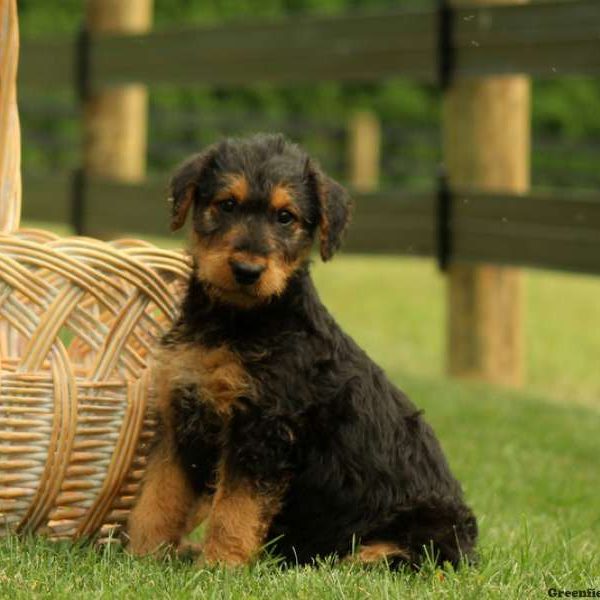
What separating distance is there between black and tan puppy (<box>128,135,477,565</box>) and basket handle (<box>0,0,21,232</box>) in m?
0.85

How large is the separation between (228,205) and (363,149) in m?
→ 16.8

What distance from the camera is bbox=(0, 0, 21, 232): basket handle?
4977mm

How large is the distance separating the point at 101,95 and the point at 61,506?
6975 mm

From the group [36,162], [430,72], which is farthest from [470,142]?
[36,162]

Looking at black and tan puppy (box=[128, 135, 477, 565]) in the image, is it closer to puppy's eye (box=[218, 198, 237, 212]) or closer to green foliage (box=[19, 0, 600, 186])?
puppy's eye (box=[218, 198, 237, 212])

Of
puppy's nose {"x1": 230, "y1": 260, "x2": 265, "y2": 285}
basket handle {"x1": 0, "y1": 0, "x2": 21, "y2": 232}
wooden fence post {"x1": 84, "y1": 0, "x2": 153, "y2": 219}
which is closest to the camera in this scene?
puppy's nose {"x1": 230, "y1": 260, "x2": 265, "y2": 285}

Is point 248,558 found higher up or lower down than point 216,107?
lower down

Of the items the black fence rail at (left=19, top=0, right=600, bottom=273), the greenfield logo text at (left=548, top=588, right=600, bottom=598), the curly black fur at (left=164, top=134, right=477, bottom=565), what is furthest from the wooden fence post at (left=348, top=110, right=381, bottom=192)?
the greenfield logo text at (left=548, top=588, right=600, bottom=598)

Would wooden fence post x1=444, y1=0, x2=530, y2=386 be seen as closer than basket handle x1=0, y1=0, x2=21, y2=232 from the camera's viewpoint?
No

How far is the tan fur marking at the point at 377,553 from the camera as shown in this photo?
13.7 ft

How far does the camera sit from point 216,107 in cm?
2155

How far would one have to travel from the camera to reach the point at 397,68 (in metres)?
8.98

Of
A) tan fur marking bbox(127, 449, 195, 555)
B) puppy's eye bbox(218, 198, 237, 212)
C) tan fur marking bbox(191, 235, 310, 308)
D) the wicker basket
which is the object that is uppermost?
puppy's eye bbox(218, 198, 237, 212)

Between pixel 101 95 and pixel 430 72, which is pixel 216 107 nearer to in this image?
pixel 101 95
